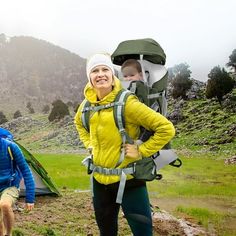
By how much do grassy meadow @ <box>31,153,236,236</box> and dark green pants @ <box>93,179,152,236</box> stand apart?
5.72 metres

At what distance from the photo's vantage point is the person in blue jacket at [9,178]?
5910 mm

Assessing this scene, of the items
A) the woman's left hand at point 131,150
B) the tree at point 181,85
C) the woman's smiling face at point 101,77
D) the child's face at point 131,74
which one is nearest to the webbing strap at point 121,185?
the woman's left hand at point 131,150

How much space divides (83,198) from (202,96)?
6005cm

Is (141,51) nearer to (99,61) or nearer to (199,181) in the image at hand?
(99,61)

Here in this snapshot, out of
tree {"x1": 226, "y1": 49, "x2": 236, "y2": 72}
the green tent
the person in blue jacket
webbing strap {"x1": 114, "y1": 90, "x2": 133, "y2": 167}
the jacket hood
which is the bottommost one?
the person in blue jacket

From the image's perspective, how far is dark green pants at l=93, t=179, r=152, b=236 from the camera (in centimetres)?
436

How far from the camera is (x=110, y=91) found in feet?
14.6

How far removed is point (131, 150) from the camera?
13.9 ft

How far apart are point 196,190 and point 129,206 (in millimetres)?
12822

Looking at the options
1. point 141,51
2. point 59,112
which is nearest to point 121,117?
point 141,51

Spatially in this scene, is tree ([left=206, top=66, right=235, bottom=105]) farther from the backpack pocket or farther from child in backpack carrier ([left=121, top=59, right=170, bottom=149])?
the backpack pocket

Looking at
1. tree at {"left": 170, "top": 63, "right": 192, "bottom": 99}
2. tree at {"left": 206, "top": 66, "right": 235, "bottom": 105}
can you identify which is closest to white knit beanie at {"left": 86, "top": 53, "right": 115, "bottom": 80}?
tree at {"left": 206, "top": 66, "right": 235, "bottom": 105}

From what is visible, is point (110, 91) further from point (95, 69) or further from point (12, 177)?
point (12, 177)

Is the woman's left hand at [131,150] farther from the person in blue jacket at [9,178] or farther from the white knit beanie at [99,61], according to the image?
the person in blue jacket at [9,178]
